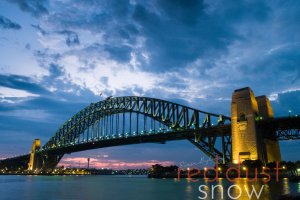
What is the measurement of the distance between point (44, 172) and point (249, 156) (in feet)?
305

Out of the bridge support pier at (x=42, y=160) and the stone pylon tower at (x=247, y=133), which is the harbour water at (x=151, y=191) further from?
the bridge support pier at (x=42, y=160)

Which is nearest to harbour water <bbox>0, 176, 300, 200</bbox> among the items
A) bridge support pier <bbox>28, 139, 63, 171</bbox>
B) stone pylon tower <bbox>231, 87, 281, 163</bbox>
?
stone pylon tower <bbox>231, 87, 281, 163</bbox>

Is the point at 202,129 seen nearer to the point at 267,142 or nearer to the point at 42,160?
the point at 267,142

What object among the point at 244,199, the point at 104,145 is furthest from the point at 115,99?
the point at 244,199

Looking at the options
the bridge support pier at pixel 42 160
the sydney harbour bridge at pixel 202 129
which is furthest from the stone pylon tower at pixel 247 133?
the bridge support pier at pixel 42 160

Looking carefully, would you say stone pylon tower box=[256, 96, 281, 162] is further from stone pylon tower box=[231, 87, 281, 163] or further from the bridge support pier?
the bridge support pier

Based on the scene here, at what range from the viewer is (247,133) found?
64062 mm

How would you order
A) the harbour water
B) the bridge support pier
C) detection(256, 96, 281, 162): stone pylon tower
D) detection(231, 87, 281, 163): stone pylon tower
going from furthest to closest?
the bridge support pier, detection(256, 96, 281, 162): stone pylon tower, detection(231, 87, 281, 163): stone pylon tower, the harbour water

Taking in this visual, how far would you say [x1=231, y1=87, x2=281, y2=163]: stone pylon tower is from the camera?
63.1 metres

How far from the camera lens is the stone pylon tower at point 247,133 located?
6309 centimetres

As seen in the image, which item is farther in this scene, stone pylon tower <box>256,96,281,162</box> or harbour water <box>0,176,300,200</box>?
stone pylon tower <box>256,96,281,162</box>

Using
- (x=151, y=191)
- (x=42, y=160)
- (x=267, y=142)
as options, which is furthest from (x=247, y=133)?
(x=42, y=160)

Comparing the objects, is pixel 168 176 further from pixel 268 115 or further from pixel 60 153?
pixel 60 153

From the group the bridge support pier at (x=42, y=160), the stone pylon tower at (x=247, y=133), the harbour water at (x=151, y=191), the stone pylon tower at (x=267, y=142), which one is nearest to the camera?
the harbour water at (x=151, y=191)
